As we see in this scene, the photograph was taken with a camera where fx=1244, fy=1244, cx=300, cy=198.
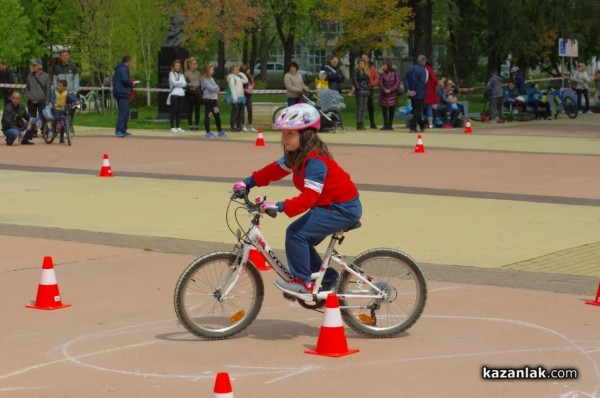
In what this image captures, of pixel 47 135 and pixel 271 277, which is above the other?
pixel 271 277

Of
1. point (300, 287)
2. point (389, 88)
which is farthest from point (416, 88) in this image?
point (300, 287)

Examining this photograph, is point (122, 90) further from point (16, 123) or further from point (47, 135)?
point (16, 123)

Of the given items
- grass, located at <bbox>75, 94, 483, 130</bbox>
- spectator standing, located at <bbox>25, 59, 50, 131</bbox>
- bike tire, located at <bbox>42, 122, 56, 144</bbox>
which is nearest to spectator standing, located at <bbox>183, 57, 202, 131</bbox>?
grass, located at <bbox>75, 94, 483, 130</bbox>

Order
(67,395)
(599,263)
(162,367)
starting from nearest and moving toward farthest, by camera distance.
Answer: (67,395)
(162,367)
(599,263)

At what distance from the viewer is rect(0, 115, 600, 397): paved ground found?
7062mm

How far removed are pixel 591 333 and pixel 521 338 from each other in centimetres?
52

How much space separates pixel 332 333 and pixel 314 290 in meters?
0.57

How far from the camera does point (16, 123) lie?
2609cm

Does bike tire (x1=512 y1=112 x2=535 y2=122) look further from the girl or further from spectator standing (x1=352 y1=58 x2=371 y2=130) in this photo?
the girl

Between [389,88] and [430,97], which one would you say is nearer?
[389,88]

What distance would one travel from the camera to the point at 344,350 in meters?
7.59

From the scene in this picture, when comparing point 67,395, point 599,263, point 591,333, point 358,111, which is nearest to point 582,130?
point 358,111

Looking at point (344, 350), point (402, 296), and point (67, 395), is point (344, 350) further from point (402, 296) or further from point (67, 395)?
point (67, 395)

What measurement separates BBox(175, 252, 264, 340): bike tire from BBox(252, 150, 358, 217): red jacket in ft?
1.85
